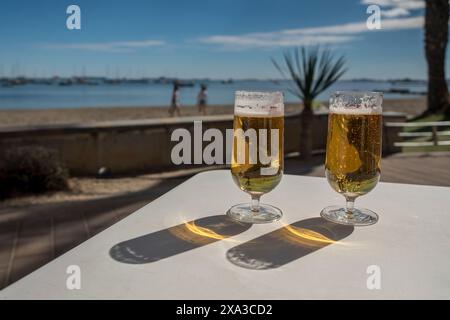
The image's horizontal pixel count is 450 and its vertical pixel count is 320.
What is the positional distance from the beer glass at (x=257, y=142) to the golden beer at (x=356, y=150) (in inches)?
5.1

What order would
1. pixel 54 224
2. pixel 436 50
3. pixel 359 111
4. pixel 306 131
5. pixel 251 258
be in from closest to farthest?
pixel 251 258 < pixel 359 111 < pixel 54 224 < pixel 306 131 < pixel 436 50

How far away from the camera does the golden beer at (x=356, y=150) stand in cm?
98

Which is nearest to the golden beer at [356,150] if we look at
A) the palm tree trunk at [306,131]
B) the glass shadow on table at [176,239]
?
the glass shadow on table at [176,239]

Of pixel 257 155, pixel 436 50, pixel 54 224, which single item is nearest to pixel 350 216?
pixel 257 155

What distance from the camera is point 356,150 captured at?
0.98 metres

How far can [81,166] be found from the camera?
5.76 meters

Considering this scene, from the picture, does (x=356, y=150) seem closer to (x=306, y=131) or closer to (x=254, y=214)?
(x=254, y=214)

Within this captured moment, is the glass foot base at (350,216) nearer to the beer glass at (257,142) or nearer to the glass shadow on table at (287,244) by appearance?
the glass shadow on table at (287,244)

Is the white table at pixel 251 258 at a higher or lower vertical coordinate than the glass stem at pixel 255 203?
lower

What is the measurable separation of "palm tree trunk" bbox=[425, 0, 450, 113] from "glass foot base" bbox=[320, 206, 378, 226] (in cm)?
1249

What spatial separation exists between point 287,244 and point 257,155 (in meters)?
0.22

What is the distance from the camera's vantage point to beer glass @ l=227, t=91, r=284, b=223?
99 centimetres
